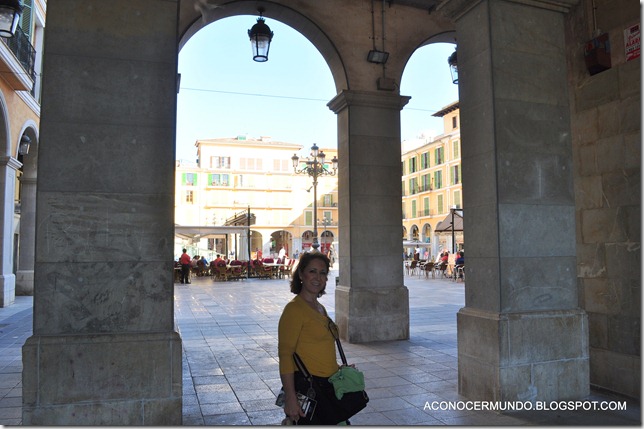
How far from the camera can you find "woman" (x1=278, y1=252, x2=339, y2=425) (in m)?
2.62

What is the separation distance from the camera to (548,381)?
4.43 m

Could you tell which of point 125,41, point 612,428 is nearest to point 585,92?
point 612,428

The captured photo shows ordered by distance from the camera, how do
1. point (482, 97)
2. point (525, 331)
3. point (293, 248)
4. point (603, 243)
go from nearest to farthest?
point (525, 331), point (482, 97), point (603, 243), point (293, 248)

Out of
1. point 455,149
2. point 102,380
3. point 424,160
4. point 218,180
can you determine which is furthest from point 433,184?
point 102,380

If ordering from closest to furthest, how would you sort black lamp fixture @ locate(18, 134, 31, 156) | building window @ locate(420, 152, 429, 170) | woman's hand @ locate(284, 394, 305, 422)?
1. woman's hand @ locate(284, 394, 305, 422)
2. black lamp fixture @ locate(18, 134, 31, 156)
3. building window @ locate(420, 152, 429, 170)

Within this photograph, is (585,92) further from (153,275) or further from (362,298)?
(153,275)

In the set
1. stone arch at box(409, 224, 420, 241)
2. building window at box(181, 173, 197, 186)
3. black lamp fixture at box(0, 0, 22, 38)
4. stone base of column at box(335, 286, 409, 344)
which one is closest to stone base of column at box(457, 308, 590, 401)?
stone base of column at box(335, 286, 409, 344)

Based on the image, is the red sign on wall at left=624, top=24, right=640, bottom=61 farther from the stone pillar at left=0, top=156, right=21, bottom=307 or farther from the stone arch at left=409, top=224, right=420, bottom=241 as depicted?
the stone arch at left=409, top=224, right=420, bottom=241

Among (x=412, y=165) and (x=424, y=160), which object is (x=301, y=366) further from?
(x=412, y=165)

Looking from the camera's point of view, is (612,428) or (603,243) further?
(603,243)

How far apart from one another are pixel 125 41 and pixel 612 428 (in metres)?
4.95

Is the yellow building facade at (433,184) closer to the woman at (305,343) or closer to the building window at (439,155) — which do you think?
the building window at (439,155)

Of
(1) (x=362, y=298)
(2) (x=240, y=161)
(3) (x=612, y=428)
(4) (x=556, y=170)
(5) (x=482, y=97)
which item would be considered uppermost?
(2) (x=240, y=161)

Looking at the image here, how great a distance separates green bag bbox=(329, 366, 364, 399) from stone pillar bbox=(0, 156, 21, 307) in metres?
12.9
